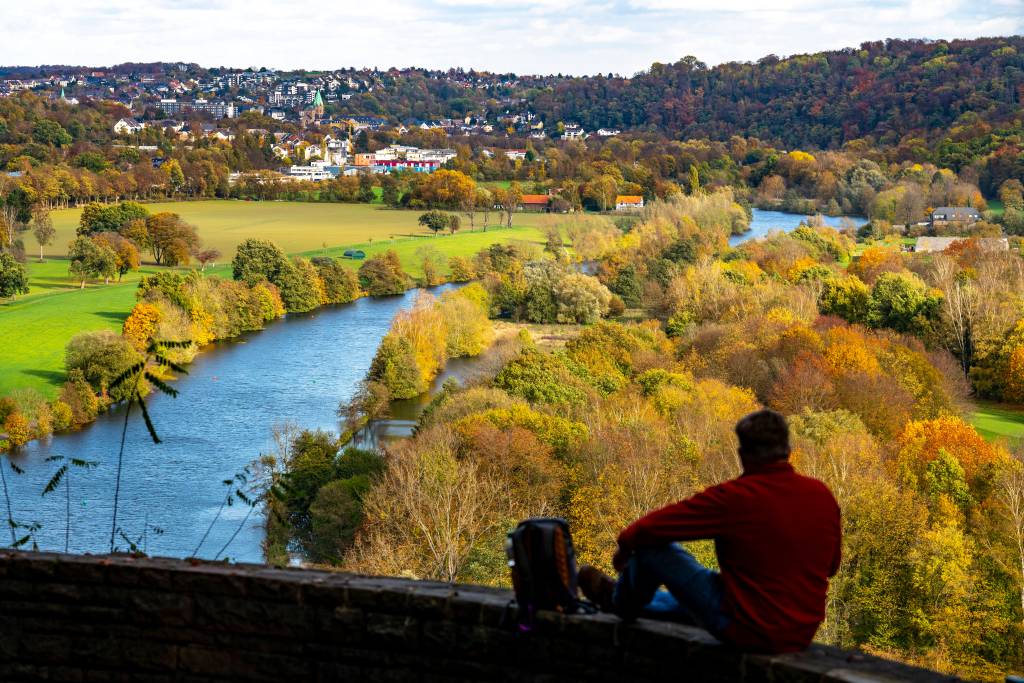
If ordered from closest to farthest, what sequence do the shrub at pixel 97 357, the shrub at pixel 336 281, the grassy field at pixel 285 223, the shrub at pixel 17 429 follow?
the shrub at pixel 17 429, the shrub at pixel 97 357, the shrub at pixel 336 281, the grassy field at pixel 285 223

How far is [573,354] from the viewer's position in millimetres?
38750

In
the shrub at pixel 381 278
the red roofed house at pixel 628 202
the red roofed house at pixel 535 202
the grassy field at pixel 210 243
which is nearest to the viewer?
the grassy field at pixel 210 243

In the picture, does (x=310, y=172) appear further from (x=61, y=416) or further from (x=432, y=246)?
(x=61, y=416)

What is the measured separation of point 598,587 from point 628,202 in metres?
110

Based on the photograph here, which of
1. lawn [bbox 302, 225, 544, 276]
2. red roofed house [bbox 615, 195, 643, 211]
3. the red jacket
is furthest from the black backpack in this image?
red roofed house [bbox 615, 195, 643, 211]

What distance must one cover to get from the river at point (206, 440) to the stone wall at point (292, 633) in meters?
11.8

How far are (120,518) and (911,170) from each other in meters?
98.6

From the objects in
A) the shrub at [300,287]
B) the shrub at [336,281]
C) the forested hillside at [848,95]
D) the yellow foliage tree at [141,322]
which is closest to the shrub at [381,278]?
the shrub at [336,281]

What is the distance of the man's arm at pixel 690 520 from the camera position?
4531mm

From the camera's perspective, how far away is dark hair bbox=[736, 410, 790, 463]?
4609 millimetres

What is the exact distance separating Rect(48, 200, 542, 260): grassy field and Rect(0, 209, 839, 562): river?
1030 inches

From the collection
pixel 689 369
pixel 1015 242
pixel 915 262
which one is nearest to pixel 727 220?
pixel 1015 242

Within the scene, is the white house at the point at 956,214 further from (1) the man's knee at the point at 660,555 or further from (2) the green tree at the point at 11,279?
(1) the man's knee at the point at 660,555

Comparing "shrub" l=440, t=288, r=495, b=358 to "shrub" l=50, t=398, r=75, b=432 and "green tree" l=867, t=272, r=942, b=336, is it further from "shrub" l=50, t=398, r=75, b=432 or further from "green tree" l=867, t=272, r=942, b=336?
"green tree" l=867, t=272, r=942, b=336
